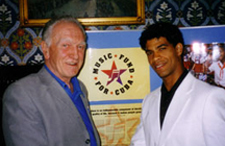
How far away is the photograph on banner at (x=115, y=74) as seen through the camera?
1510mm

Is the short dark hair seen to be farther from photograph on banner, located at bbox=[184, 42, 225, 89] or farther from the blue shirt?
the blue shirt

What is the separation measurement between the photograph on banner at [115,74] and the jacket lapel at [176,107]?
411mm

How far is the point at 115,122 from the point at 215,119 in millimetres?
817

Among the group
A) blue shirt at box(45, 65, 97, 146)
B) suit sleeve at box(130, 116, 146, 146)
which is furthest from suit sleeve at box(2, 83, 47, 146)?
suit sleeve at box(130, 116, 146, 146)

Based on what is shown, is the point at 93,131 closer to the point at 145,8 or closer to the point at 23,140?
the point at 23,140

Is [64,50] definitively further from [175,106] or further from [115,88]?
[175,106]

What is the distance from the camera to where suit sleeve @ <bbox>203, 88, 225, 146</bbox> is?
3.00 ft

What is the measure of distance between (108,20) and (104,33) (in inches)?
4.9

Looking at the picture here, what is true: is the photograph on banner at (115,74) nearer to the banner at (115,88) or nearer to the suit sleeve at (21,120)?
the banner at (115,88)

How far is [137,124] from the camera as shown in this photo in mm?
1523

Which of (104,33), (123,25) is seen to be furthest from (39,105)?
(123,25)

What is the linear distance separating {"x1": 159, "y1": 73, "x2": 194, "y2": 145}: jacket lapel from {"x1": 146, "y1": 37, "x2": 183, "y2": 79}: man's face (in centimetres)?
11

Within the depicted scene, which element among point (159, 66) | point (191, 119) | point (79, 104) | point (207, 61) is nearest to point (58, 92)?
point (79, 104)

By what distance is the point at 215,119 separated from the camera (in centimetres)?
93
